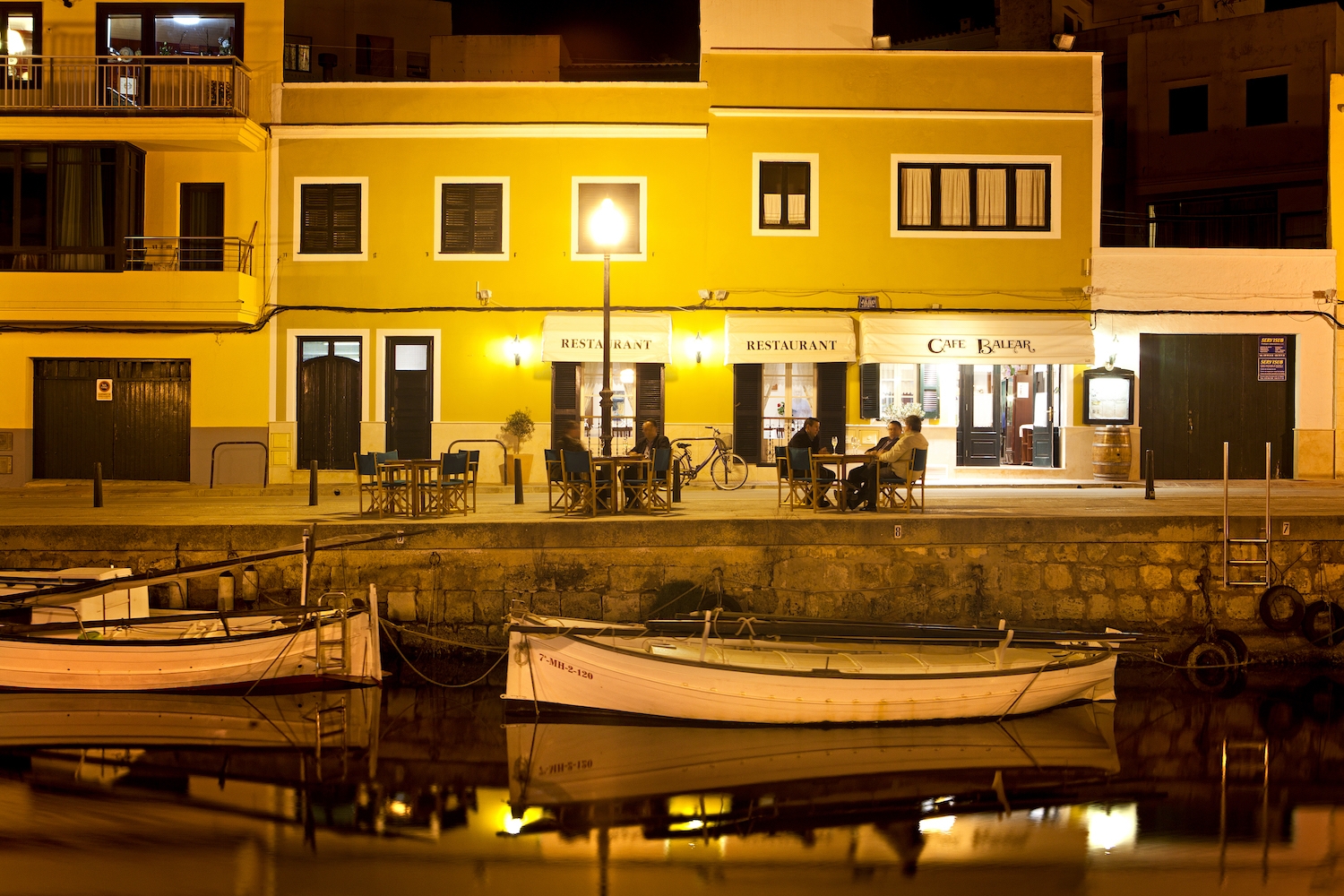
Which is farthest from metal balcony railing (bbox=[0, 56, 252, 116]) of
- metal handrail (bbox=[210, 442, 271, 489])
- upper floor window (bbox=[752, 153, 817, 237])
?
upper floor window (bbox=[752, 153, 817, 237])

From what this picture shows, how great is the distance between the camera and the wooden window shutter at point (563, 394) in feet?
61.5

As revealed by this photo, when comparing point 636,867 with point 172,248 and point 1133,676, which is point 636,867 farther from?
point 172,248

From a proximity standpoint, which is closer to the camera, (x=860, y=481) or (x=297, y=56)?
(x=860, y=481)

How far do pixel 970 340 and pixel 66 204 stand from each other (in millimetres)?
15866

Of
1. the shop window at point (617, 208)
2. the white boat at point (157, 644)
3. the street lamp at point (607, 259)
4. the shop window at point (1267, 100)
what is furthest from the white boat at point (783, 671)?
the shop window at point (1267, 100)

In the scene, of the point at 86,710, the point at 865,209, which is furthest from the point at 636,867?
the point at 865,209

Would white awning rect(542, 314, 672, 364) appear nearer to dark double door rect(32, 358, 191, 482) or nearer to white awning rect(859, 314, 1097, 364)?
white awning rect(859, 314, 1097, 364)

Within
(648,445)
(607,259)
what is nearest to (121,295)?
(607,259)

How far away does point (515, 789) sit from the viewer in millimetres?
8914

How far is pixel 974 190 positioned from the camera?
1870 centimetres

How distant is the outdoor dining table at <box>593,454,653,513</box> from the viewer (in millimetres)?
13156

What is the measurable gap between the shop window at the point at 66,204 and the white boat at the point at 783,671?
12.7 metres

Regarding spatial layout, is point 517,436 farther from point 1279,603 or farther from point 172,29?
point 1279,603

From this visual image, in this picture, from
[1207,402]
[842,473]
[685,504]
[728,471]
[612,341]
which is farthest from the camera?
[1207,402]
